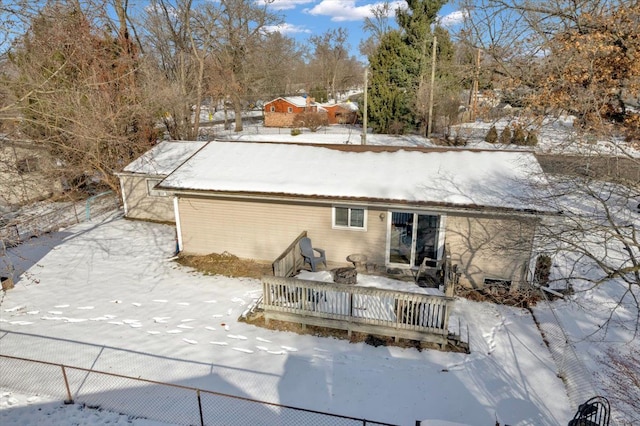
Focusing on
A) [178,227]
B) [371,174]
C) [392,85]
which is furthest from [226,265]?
[392,85]

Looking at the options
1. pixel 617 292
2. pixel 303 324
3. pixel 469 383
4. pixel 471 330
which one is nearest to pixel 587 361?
pixel 471 330

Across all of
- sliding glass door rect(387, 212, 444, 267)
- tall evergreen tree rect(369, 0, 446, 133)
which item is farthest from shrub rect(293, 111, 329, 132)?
sliding glass door rect(387, 212, 444, 267)

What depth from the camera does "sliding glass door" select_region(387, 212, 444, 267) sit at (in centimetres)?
1023

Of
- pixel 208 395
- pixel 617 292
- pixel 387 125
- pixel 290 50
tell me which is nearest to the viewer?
pixel 208 395

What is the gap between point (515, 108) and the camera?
10578 millimetres

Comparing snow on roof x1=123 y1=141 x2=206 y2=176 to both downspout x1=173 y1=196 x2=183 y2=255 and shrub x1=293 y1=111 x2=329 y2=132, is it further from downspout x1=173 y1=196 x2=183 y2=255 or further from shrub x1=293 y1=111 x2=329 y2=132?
shrub x1=293 y1=111 x2=329 y2=132

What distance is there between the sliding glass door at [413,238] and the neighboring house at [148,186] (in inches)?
363

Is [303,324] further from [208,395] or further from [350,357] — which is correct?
[208,395]

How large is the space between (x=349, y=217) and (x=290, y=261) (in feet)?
6.72

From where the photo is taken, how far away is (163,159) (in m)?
15.9

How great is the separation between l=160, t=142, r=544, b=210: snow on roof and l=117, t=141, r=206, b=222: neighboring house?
9.57 ft

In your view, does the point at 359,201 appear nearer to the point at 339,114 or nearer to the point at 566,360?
the point at 566,360

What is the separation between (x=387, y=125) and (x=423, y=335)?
3025 centimetres

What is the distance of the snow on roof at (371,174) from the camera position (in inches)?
390
